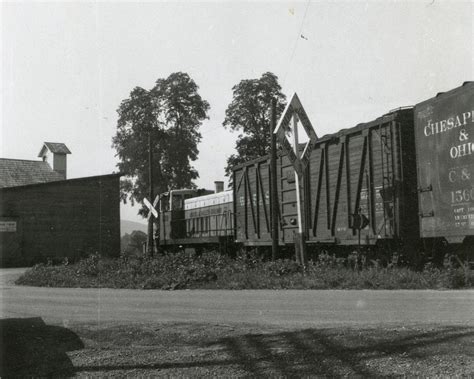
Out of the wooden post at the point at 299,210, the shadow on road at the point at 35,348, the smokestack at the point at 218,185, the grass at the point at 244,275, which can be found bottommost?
the shadow on road at the point at 35,348

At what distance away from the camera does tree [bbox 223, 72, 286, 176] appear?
4056cm

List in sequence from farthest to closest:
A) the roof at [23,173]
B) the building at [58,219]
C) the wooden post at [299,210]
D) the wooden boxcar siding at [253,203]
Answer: the roof at [23,173], the building at [58,219], the wooden boxcar siding at [253,203], the wooden post at [299,210]

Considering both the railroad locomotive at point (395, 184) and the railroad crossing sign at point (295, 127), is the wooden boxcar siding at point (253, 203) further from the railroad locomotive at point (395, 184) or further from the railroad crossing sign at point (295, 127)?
the railroad crossing sign at point (295, 127)

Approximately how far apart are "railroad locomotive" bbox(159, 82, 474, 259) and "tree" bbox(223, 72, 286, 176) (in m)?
24.9

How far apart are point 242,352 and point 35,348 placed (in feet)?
7.55

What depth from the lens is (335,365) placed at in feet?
14.8

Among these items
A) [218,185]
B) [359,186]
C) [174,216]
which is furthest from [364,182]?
[218,185]

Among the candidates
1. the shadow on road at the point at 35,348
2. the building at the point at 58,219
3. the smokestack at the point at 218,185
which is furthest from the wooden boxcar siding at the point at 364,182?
the building at the point at 58,219

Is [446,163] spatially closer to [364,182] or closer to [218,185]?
[364,182]

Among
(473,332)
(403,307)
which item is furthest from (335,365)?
(403,307)

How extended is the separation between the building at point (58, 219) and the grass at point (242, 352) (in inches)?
1035

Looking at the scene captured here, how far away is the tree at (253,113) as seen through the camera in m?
40.6

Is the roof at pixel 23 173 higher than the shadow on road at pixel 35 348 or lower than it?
higher

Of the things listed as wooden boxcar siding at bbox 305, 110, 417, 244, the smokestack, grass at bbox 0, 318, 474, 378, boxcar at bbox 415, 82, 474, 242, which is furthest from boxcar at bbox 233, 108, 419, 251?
the smokestack
